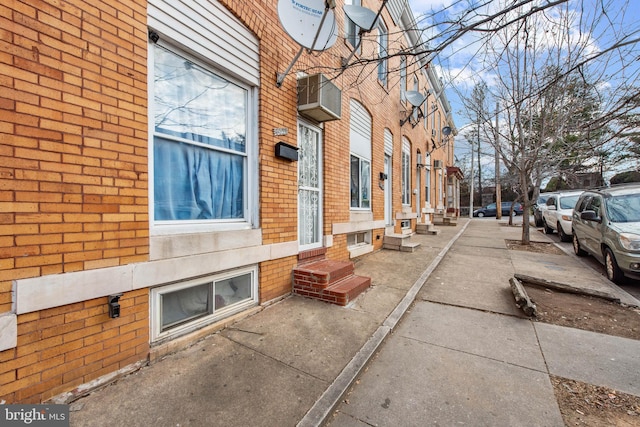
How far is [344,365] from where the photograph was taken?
2604 millimetres

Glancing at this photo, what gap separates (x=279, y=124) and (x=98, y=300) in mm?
2995

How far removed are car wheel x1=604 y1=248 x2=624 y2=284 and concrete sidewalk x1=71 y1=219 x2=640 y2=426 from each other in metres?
2.77

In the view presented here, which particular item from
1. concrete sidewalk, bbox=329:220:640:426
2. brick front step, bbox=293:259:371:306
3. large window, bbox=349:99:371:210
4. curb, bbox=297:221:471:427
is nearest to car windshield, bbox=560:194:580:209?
concrete sidewalk, bbox=329:220:640:426

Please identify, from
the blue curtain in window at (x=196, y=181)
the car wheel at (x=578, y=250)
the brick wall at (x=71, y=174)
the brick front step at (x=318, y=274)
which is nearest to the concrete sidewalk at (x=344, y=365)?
the brick front step at (x=318, y=274)

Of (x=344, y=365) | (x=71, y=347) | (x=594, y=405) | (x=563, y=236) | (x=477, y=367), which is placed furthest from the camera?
(x=563, y=236)

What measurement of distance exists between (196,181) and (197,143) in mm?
433

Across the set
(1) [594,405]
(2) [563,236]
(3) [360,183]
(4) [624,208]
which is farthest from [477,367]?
(2) [563,236]

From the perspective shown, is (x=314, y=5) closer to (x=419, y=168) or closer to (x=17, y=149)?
(x=17, y=149)

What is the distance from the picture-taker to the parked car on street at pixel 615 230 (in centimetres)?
503

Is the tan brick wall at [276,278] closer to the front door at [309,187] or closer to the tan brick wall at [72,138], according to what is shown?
the front door at [309,187]

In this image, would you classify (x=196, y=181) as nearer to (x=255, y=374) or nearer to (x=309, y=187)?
(x=255, y=374)

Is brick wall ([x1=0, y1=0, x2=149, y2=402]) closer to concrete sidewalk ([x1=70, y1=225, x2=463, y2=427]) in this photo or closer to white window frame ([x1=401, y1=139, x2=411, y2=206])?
concrete sidewalk ([x1=70, y1=225, x2=463, y2=427])

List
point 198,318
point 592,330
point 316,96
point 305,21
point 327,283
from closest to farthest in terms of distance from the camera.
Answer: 1. point 198,318
2. point 592,330
3. point 305,21
4. point 327,283
5. point 316,96

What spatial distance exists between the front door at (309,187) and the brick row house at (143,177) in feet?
0.12
